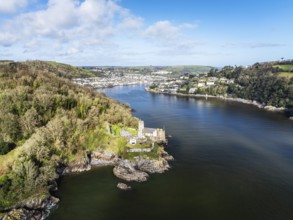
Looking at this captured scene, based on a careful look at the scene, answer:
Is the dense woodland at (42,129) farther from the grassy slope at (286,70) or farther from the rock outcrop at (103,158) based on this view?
the grassy slope at (286,70)

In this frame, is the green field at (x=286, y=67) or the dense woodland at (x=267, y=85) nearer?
the dense woodland at (x=267, y=85)

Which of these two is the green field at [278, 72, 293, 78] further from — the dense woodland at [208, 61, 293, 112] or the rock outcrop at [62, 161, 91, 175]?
the rock outcrop at [62, 161, 91, 175]

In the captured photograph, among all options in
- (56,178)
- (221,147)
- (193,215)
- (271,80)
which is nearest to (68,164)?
(56,178)

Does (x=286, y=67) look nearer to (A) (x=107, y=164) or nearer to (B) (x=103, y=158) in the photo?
(B) (x=103, y=158)

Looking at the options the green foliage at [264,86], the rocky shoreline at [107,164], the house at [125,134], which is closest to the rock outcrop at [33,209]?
the rocky shoreline at [107,164]

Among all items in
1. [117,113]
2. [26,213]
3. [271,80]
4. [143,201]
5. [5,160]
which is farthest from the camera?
[271,80]

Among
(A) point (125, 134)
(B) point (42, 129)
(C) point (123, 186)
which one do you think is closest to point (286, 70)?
(A) point (125, 134)

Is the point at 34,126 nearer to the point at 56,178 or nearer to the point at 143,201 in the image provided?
the point at 56,178
